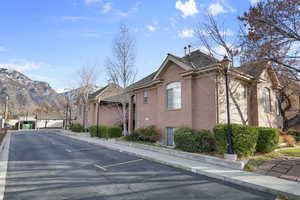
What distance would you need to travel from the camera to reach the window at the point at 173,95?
1491 centimetres

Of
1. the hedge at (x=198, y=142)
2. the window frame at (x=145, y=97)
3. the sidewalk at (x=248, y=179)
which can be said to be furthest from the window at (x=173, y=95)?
the sidewalk at (x=248, y=179)

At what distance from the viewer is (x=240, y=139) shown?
29.9 feet

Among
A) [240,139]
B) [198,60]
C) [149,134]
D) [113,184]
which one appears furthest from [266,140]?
[113,184]

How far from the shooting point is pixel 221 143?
956 cm

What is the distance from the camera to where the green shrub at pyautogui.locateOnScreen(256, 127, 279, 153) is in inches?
412

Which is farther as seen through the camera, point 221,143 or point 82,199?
point 221,143

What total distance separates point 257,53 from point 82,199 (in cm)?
1033

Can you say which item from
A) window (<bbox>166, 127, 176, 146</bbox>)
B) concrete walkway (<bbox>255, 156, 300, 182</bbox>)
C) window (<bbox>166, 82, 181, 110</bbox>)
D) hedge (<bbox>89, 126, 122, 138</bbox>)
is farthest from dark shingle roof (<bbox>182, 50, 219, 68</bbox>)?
hedge (<bbox>89, 126, 122, 138</bbox>)

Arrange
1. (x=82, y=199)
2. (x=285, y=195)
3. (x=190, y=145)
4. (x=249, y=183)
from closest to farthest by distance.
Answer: (x=82, y=199), (x=285, y=195), (x=249, y=183), (x=190, y=145)

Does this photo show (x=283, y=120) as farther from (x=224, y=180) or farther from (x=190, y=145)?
(x=224, y=180)

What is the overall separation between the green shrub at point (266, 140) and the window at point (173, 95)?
599 centimetres

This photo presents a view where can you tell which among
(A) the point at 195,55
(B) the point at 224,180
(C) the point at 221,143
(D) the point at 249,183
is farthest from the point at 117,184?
(A) the point at 195,55

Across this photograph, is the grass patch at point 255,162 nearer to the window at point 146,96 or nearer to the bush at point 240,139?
the bush at point 240,139

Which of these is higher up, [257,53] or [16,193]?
[257,53]
